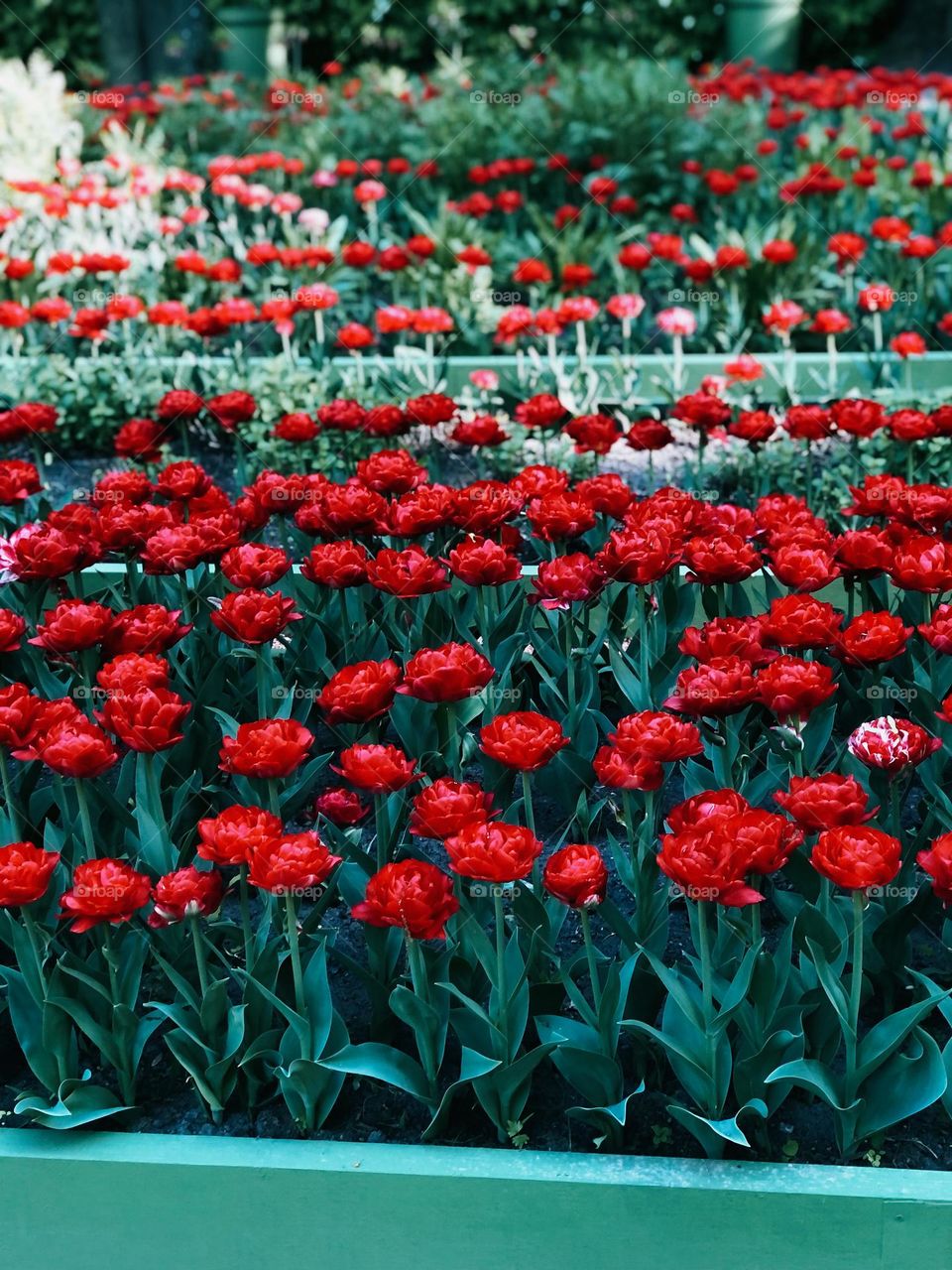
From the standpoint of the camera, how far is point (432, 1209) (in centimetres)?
182

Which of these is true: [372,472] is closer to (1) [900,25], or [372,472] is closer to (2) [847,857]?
(2) [847,857]

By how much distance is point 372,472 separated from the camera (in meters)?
2.91

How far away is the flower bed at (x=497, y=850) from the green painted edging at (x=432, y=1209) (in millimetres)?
75

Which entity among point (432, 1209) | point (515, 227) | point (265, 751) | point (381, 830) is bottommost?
point (432, 1209)

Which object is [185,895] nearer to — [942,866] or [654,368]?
[942,866]

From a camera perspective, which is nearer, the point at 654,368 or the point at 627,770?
Result: the point at 627,770

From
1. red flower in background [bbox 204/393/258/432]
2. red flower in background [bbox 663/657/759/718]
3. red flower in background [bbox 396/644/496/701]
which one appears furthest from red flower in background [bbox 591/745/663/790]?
red flower in background [bbox 204/393/258/432]

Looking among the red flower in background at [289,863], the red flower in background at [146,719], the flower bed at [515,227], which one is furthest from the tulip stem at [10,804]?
the flower bed at [515,227]

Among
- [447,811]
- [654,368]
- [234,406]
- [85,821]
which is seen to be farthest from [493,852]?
[654,368]

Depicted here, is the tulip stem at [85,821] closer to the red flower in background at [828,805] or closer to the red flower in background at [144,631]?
the red flower in background at [144,631]

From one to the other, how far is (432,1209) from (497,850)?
0.50 meters

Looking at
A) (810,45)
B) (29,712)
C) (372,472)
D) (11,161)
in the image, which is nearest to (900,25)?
(810,45)

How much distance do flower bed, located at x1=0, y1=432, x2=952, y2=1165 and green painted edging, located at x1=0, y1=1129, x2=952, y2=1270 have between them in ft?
0.25

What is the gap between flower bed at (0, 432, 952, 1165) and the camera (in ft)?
5.98
